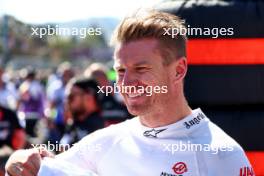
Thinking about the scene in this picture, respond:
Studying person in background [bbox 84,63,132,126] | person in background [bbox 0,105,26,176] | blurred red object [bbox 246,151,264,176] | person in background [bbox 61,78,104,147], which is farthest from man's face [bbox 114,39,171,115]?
person in background [bbox 84,63,132,126]

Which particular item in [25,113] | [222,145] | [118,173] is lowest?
[25,113]

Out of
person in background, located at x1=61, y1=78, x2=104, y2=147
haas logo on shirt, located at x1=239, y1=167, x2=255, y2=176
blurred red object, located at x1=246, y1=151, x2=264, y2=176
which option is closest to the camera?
haas logo on shirt, located at x1=239, y1=167, x2=255, y2=176

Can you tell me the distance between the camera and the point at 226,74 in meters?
2.20

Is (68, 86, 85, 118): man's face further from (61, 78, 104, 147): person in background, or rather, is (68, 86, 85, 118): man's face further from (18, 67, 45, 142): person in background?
(18, 67, 45, 142): person in background

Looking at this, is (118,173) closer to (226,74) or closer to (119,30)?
(119,30)

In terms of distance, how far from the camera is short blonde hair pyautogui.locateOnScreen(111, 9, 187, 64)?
171 centimetres

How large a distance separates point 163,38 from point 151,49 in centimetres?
5

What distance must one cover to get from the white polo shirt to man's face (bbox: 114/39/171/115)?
90mm

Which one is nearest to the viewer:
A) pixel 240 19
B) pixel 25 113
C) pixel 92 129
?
pixel 240 19

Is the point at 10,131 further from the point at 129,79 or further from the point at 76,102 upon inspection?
the point at 129,79

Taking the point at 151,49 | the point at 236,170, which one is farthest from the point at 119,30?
the point at 236,170

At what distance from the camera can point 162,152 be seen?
1.71 m

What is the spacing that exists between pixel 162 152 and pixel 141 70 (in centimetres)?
24

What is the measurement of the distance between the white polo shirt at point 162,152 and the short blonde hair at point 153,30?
7.9 inches
